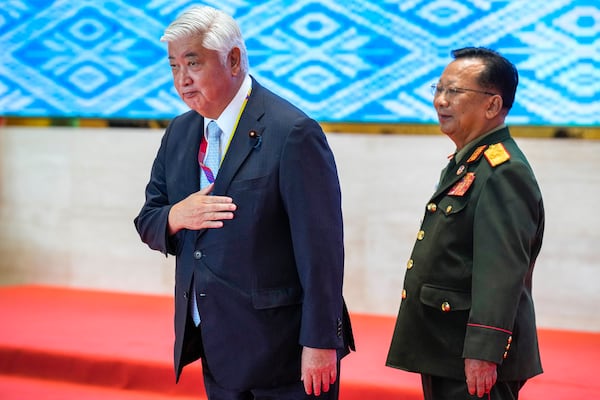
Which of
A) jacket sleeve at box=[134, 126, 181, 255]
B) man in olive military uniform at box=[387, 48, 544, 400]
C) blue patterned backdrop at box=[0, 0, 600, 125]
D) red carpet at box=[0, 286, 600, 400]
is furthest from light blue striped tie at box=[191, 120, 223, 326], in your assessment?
blue patterned backdrop at box=[0, 0, 600, 125]

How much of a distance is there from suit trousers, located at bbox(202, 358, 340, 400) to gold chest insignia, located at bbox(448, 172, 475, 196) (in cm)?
58

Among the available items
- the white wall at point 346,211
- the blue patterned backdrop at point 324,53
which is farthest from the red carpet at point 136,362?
the blue patterned backdrop at point 324,53

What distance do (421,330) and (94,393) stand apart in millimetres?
2013

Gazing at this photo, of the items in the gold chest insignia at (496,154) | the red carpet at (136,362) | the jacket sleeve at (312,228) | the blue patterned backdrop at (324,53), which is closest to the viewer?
the jacket sleeve at (312,228)

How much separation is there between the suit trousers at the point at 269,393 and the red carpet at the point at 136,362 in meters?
1.24

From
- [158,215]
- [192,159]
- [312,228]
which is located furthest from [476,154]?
[158,215]

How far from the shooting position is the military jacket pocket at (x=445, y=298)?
1.98 metres

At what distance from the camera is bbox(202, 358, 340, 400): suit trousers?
1.96 metres

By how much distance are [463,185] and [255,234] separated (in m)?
0.56

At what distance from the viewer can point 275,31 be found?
463 cm

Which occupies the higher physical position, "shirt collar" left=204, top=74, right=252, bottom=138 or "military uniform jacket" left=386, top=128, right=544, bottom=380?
"shirt collar" left=204, top=74, right=252, bottom=138

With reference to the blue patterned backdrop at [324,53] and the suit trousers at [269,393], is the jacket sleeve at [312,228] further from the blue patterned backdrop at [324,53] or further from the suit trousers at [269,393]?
the blue patterned backdrop at [324,53]

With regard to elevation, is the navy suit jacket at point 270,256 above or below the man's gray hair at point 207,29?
below

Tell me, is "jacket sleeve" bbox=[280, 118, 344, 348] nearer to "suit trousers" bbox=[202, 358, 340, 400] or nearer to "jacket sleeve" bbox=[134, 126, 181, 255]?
"suit trousers" bbox=[202, 358, 340, 400]
